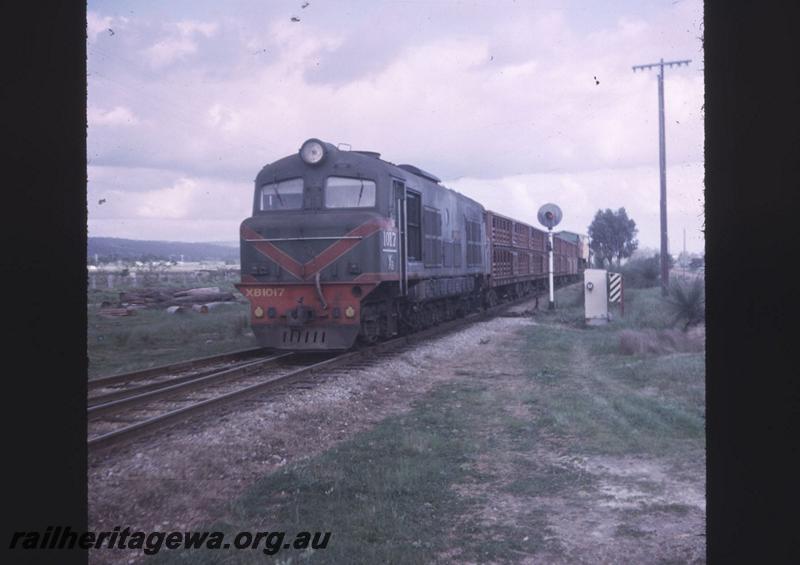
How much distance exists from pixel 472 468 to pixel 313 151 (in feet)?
26.6

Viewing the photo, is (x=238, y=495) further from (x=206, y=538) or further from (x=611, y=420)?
(x=611, y=420)

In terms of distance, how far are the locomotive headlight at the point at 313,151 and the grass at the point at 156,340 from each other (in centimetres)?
470

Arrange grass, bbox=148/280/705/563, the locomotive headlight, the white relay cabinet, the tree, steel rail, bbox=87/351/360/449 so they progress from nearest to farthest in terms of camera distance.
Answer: grass, bbox=148/280/705/563
steel rail, bbox=87/351/360/449
the locomotive headlight
the white relay cabinet
the tree

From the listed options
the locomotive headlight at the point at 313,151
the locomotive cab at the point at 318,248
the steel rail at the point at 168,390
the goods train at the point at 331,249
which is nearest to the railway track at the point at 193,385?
the steel rail at the point at 168,390

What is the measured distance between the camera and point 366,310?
12.2 metres

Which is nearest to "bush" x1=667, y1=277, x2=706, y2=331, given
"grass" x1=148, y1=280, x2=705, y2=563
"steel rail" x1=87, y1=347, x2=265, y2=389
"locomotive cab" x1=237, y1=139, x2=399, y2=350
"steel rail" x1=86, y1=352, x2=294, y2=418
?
"grass" x1=148, y1=280, x2=705, y2=563

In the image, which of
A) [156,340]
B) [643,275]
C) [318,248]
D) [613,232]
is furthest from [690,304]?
[613,232]

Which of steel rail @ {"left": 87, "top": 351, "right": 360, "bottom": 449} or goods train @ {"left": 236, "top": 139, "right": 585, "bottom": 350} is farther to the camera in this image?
Result: goods train @ {"left": 236, "top": 139, "right": 585, "bottom": 350}

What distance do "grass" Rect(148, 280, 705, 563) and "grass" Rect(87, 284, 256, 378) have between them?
676 cm

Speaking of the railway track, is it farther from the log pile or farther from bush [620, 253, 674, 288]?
bush [620, 253, 674, 288]

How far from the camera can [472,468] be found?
19.1 feet

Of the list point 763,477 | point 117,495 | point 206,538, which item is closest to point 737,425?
point 763,477

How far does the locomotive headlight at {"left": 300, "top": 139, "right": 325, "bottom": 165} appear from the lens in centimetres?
1252

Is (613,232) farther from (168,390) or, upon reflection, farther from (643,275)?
(168,390)
